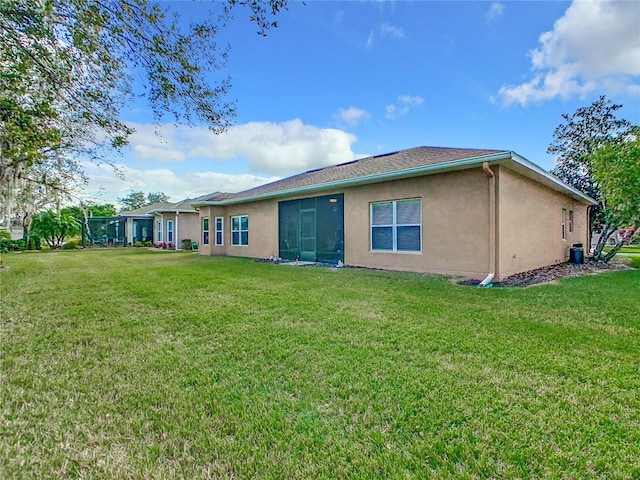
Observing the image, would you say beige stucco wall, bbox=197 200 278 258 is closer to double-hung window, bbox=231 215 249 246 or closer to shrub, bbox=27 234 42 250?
double-hung window, bbox=231 215 249 246

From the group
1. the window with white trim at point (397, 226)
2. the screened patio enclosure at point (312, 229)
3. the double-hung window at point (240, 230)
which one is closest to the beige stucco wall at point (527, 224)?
the window with white trim at point (397, 226)

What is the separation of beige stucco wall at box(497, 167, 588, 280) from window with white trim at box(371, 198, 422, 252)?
6.72 ft

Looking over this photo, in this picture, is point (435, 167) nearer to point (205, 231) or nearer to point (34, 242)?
point (205, 231)

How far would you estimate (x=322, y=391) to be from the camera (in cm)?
271

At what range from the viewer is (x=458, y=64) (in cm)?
1106

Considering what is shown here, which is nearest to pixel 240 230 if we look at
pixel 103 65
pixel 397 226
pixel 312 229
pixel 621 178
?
pixel 312 229

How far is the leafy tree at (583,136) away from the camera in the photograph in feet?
66.0

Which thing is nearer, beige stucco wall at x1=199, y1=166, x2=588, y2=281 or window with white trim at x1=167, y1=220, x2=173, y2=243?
beige stucco wall at x1=199, y1=166, x2=588, y2=281

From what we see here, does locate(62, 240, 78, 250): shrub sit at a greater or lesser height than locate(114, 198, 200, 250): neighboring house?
lesser

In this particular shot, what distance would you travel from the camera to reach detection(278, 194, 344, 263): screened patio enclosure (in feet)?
38.1

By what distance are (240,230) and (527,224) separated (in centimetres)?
1163

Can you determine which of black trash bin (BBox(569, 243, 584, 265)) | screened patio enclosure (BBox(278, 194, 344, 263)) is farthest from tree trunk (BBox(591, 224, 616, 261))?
screened patio enclosure (BBox(278, 194, 344, 263))

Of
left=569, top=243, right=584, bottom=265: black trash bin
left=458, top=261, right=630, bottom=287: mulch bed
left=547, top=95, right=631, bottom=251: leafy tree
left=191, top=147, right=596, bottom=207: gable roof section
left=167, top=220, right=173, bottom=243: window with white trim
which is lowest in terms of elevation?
left=458, top=261, right=630, bottom=287: mulch bed

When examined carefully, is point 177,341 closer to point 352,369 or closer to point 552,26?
point 352,369
